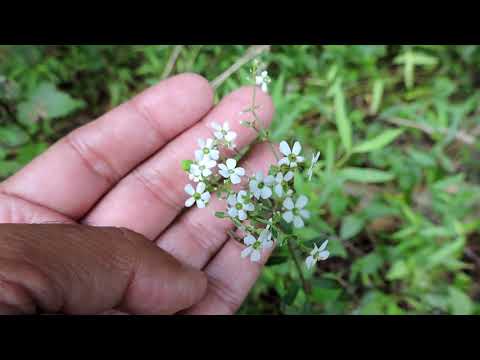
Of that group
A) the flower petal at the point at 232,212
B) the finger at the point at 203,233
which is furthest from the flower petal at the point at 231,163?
the finger at the point at 203,233

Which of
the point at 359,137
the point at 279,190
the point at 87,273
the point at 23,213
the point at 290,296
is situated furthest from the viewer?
the point at 359,137

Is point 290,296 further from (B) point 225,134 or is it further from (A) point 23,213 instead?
(A) point 23,213

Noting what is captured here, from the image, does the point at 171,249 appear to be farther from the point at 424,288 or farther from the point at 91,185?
the point at 424,288

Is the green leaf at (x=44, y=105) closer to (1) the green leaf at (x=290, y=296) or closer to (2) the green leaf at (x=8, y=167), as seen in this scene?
(2) the green leaf at (x=8, y=167)

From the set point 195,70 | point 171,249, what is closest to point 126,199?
point 171,249

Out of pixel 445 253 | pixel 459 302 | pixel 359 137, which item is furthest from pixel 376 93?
pixel 459 302

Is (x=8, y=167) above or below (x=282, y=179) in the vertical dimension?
below
